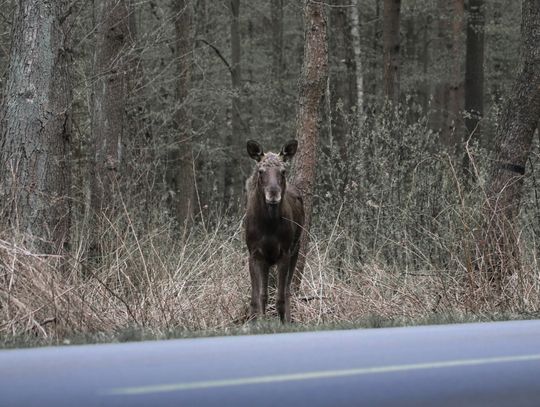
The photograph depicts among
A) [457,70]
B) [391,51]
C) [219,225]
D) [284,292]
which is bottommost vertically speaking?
[284,292]

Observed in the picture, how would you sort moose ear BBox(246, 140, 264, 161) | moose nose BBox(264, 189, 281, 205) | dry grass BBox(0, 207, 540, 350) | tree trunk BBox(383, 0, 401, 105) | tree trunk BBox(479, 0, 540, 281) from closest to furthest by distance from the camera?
dry grass BBox(0, 207, 540, 350) < moose nose BBox(264, 189, 281, 205) < moose ear BBox(246, 140, 264, 161) < tree trunk BBox(479, 0, 540, 281) < tree trunk BBox(383, 0, 401, 105)

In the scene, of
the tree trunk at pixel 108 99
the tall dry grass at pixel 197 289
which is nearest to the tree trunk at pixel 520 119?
the tall dry grass at pixel 197 289

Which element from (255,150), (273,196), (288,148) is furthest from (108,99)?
(273,196)

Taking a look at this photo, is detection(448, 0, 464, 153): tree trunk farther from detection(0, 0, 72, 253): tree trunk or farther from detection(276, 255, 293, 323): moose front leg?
detection(0, 0, 72, 253): tree trunk

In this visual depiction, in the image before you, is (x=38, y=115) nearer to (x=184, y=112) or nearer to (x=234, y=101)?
(x=184, y=112)

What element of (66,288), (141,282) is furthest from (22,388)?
(141,282)

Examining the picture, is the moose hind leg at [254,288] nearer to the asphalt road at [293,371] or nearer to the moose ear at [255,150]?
the moose ear at [255,150]

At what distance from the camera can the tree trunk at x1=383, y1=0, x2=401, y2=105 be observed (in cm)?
2367

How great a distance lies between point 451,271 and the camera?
913cm

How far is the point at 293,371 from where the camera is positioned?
6.91 feet

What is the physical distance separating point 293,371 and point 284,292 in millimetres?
7521

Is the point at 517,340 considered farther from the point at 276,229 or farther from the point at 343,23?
the point at 343,23

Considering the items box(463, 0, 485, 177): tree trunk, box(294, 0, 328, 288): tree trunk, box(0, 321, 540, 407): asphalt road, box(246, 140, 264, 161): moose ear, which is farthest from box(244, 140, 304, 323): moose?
box(463, 0, 485, 177): tree trunk

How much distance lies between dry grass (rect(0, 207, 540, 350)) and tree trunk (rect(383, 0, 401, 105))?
12391 millimetres
